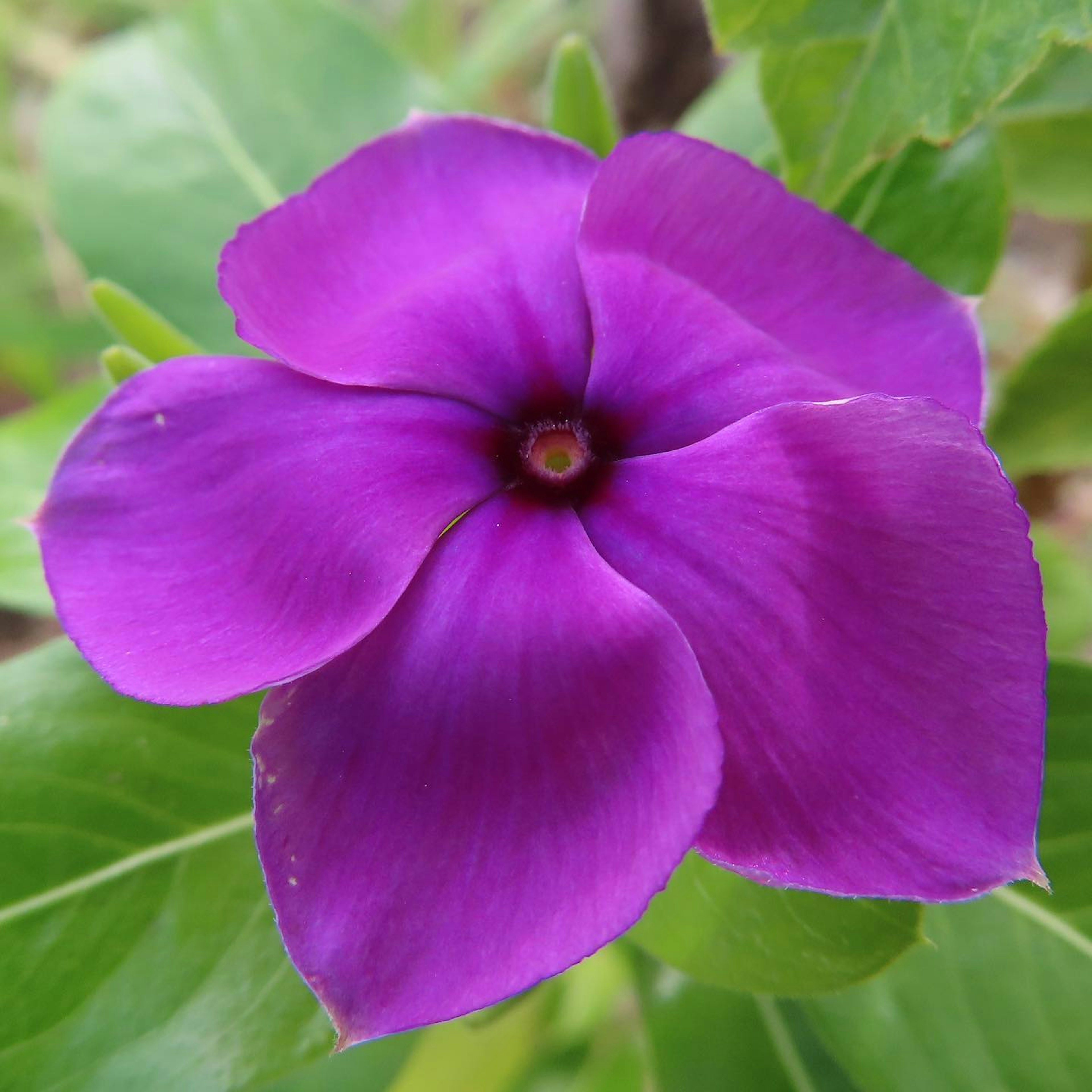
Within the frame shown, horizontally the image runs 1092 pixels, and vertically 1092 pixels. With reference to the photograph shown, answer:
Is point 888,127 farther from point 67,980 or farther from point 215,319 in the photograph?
point 67,980

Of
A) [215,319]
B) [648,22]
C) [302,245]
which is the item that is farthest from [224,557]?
[648,22]

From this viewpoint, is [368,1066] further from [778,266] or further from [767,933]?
[778,266]

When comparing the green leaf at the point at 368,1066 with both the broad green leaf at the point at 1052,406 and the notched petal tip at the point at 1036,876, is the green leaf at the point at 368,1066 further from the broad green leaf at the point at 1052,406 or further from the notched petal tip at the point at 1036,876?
the broad green leaf at the point at 1052,406

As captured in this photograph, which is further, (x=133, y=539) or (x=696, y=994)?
(x=696, y=994)

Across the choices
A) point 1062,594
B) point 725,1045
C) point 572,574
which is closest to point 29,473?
point 572,574

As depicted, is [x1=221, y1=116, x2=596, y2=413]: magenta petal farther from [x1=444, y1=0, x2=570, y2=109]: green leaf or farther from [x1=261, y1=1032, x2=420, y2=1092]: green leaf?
[x1=444, y1=0, x2=570, y2=109]: green leaf

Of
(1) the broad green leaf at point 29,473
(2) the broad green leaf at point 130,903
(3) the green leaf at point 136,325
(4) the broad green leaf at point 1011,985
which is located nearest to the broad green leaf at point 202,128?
(1) the broad green leaf at point 29,473
